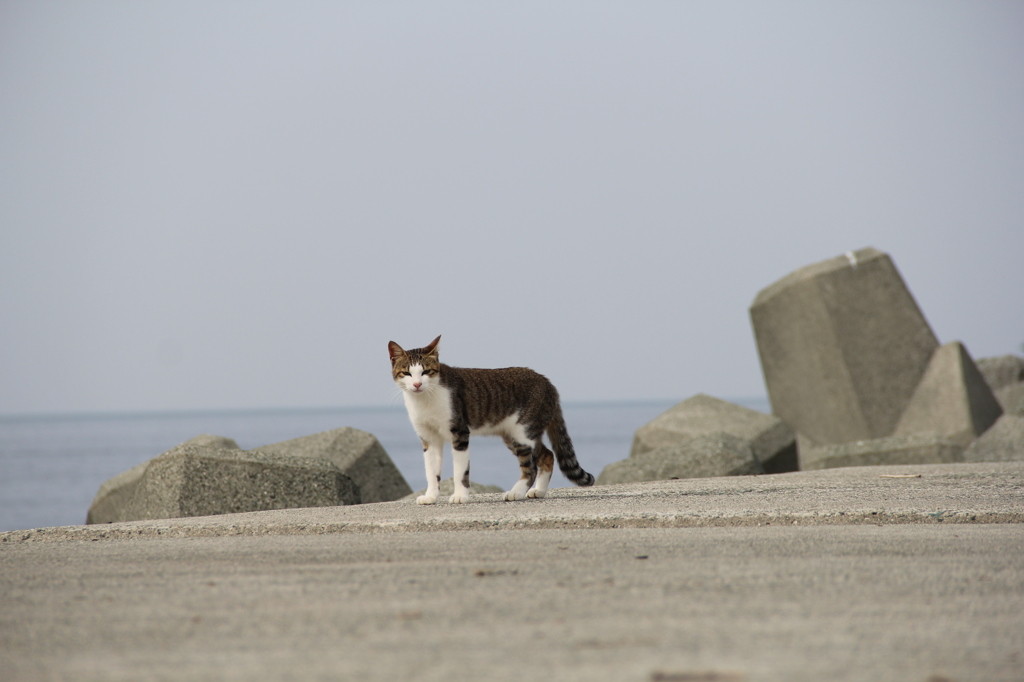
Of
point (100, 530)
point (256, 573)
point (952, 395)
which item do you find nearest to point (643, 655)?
point (256, 573)

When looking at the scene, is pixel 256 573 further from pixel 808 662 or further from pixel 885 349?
pixel 885 349

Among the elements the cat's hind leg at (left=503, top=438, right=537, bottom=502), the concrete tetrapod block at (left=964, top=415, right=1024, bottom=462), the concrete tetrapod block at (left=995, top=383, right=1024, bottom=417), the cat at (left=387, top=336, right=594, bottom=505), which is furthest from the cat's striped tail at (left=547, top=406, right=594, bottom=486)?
the concrete tetrapod block at (left=995, top=383, right=1024, bottom=417)

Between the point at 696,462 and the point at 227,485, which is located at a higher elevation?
the point at 227,485

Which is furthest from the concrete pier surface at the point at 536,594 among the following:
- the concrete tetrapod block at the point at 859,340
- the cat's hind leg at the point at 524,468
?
the concrete tetrapod block at the point at 859,340

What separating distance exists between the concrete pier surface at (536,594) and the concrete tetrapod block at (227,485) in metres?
1.10

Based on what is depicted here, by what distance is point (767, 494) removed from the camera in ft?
20.3

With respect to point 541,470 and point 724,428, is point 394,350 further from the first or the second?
point 724,428

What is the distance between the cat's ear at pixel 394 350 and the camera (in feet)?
20.4

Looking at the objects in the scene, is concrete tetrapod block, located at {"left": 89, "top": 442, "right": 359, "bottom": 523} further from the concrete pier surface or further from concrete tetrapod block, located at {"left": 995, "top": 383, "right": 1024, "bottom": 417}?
concrete tetrapod block, located at {"left": 995, "top": 383, "right": 1024, "bottom": 417}

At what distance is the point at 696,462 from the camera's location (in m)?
8.80

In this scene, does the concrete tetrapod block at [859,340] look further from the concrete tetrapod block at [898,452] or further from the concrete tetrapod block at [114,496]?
the concrete tetrapod block at [114,496]

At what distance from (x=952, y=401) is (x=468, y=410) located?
8.25 meters

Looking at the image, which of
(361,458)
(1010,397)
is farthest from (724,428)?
(1010,397)

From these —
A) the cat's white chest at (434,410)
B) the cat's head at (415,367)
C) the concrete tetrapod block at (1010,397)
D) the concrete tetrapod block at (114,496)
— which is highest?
the cat's head at (415,367)
